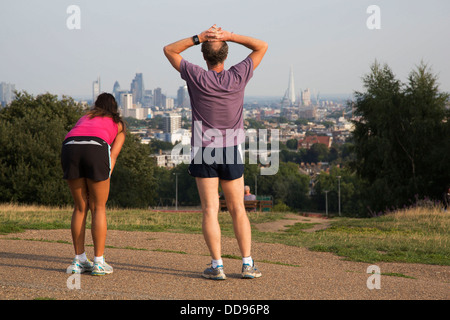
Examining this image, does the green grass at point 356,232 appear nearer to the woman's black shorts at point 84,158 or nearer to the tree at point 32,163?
the woman's black shorts at point 84,158

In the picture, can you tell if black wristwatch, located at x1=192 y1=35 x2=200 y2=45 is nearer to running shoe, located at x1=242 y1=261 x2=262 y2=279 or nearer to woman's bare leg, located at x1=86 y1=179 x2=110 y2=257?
woman's bare leg, located at x1=86 y1=179 x2=110 y2=257

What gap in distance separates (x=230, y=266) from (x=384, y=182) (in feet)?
82.0

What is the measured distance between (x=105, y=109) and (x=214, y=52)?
1.21m

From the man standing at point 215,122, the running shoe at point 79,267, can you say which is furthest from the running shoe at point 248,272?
the running shoe at point 79,267

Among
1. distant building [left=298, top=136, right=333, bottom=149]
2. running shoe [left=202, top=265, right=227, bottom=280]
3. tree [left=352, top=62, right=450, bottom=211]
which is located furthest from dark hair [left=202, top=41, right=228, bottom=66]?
distant building [left=298, top=136, right=333, bottom=149]

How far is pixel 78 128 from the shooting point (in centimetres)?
572

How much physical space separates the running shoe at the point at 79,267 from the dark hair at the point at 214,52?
2235 millimetres

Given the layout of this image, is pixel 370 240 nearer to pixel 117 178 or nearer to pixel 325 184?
pixel 117 178

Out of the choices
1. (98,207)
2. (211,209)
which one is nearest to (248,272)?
(211,209)

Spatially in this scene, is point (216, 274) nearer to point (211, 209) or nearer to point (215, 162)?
point (211, 209)

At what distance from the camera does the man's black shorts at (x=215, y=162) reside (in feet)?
17.9

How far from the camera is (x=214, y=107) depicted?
5.47 meters

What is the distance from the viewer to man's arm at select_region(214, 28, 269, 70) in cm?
555

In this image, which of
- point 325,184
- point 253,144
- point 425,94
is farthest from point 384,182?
point 253,144
